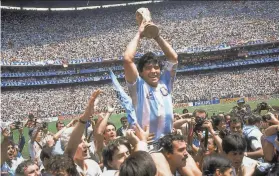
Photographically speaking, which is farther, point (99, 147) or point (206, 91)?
point (206, 91)

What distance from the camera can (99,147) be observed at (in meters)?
5.73

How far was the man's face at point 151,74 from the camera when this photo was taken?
4.38 metres

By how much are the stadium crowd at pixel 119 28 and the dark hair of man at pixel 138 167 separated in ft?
154

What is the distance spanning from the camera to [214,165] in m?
3.61

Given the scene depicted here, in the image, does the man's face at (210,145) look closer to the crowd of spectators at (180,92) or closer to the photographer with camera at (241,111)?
the photographer with camera at (241,111)

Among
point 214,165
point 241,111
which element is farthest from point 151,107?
point 241,111

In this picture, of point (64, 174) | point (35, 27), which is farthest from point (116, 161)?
point (35, 27)

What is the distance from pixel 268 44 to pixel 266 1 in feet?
26.4

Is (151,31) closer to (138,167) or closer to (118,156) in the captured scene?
(118,156)

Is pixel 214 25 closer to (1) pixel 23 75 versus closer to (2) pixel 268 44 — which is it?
(2) pixel 268 44

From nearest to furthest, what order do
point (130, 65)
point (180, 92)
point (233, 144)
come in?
point (130, 65) < point (233, 144) < point (180, 92)

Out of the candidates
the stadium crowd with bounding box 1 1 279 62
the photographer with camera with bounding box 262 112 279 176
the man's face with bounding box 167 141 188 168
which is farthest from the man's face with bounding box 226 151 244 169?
the stadium crowd with bounding box 1 1 279 62

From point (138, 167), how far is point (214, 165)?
3.39 feet

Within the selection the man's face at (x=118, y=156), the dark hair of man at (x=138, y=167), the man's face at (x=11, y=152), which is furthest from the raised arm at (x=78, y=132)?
the man's face at (x=11, y=152)
